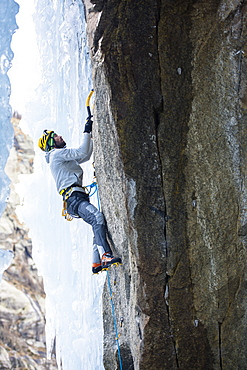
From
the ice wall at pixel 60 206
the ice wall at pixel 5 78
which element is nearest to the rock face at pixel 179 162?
the ice wall at pixel 60 206

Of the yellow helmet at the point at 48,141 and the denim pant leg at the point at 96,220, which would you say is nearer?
the denim pant leg at the point at 96,220

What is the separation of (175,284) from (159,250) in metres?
0.30

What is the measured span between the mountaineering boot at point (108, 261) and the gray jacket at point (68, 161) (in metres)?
0.77

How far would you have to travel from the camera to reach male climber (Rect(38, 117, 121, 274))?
416 cm

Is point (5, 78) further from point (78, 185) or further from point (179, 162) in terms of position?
point (179, 162)

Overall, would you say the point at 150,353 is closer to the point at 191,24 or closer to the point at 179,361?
the point at 179,361

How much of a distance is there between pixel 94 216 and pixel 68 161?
1.94 ft

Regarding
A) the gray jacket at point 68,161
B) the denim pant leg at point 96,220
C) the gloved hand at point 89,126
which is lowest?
the denim pant leg at point 96,220

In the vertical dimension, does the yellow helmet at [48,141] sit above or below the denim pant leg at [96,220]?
above

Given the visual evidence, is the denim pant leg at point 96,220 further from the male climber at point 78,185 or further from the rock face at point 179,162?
the rock face at point 179,162

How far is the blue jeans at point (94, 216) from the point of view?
13.6 ft

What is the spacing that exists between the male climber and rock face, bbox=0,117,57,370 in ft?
33.9

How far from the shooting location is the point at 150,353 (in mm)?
3631

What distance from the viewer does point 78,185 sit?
4453mm
